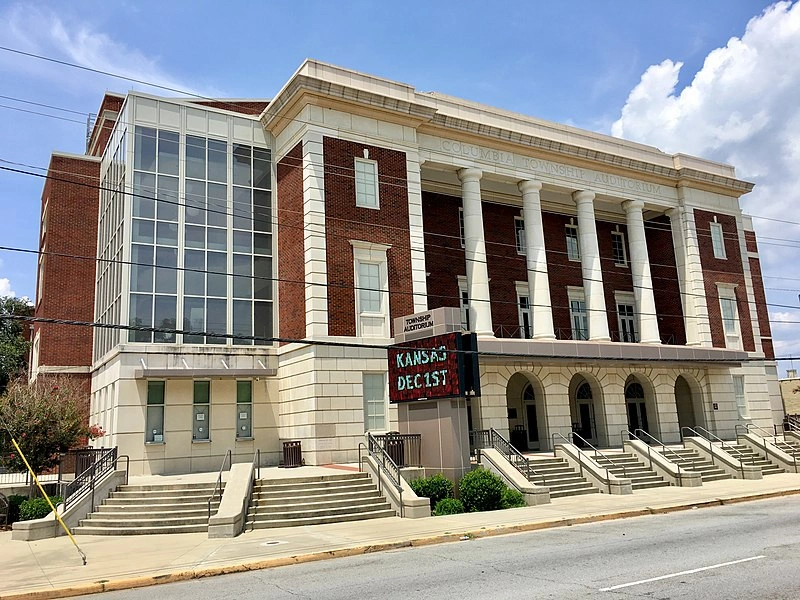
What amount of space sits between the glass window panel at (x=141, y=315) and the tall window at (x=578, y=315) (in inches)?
878

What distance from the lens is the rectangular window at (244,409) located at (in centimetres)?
2772

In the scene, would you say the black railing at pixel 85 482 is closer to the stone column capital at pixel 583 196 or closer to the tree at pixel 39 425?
the tree at pixel 39 425

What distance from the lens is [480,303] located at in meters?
30.9

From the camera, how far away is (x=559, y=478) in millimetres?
24625

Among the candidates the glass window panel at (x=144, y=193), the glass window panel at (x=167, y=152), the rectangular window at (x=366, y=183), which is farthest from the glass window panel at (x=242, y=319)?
the rectangular window at (x=366, y=183)

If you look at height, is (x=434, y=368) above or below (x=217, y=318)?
below

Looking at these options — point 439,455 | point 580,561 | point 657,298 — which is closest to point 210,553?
point 580,561

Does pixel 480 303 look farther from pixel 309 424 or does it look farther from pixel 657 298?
pixel 657 298

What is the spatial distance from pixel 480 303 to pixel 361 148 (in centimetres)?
869

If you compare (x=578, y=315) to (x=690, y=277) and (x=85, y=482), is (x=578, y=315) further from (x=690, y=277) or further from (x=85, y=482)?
(x=85, y=482)

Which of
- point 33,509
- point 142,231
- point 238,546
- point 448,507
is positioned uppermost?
point 142,231

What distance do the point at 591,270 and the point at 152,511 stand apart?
80.1ft

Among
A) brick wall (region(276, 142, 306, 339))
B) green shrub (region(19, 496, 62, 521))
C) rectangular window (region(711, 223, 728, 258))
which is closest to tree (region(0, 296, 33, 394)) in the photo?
brick wall (region(276, 142, 306, 339))

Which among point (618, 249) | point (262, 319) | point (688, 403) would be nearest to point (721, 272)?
point (618, 249)
